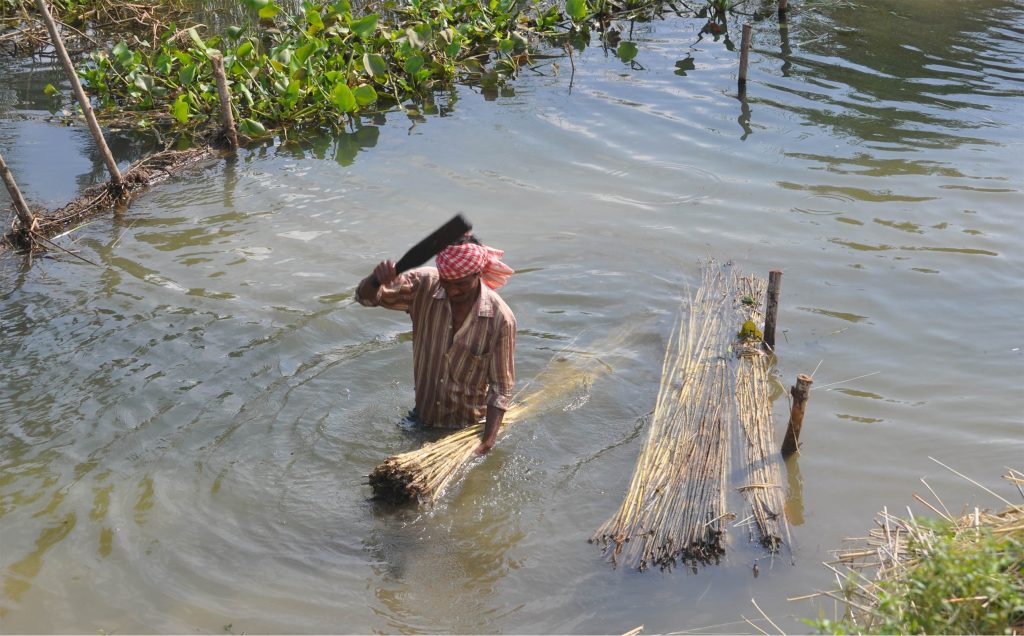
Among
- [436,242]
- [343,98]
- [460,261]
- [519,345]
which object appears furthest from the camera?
[343,98]

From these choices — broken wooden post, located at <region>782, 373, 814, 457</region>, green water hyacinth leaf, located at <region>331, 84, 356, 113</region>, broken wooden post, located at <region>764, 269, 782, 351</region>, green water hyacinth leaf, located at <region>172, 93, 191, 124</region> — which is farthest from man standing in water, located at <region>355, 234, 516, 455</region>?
green water hyacinth leaf, located at <region>172, 93, 191, 124</region>

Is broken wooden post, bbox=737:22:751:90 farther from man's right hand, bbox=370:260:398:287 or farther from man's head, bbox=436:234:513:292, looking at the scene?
man's right hand, bbox=370:260:398:287

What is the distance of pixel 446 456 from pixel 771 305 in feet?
7.32

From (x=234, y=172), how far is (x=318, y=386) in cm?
378

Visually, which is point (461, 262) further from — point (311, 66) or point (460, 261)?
point (311, 66)

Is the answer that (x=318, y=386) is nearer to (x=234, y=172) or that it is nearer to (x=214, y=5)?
(x=234, y=172)

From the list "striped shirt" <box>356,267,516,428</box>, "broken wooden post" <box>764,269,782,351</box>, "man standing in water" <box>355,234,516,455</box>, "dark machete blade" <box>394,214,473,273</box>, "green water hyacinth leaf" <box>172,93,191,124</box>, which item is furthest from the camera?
"green water hyacinth leaf" <box>172,93,191,124</box>

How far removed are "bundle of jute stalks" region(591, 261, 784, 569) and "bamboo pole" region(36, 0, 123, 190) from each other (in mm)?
4967

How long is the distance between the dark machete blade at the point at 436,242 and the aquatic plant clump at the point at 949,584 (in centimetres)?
190

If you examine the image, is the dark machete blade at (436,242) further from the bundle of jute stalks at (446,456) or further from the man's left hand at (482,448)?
the man's left hand at (482,448)

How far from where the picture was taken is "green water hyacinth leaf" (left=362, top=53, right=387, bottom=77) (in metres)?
9.36

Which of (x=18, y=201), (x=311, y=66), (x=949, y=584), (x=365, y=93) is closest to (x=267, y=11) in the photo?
(x=311, y=66)

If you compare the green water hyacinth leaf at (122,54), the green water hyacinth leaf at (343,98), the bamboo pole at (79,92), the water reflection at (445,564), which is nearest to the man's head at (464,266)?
the water reflection at (445,564)

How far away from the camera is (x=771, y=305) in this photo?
202 inches
